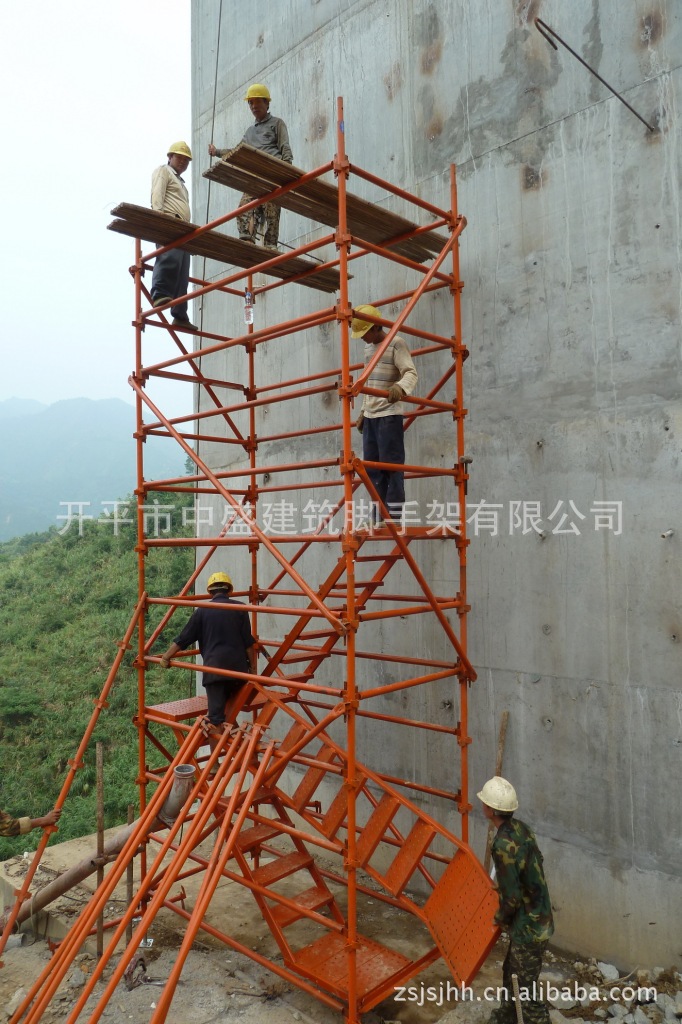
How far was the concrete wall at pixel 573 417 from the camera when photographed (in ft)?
17.9

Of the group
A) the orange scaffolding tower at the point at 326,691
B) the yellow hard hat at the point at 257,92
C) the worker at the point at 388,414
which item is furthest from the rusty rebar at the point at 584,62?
the yellow hard hat at the point at 257,92

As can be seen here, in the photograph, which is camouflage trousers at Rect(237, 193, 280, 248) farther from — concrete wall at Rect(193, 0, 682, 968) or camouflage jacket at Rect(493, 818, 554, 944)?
camouflage jacket at Rect(493, 818, 554, 944)

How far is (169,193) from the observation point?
6.72 metres

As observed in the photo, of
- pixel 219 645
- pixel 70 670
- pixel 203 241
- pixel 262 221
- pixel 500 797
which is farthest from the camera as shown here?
pixel 70 670

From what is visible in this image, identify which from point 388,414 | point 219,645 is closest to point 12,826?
point 219,645

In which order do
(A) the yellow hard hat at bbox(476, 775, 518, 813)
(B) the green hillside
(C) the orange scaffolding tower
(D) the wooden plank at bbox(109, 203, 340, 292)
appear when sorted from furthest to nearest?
(B) the green hillside
(D) the wooden plank at bbox(109, 203, 340, 292)
(C) the orange scaffolding tower
(A) the yellow hard hat at bbox(476, 775, 518, 813)

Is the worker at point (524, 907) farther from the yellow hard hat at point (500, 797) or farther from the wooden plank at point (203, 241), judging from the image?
the wooden plank at point (203, 241)

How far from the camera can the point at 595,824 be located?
18.8ft

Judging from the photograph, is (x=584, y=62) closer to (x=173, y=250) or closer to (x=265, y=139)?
(x=265, y=139)

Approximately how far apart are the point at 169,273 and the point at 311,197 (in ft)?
6.45

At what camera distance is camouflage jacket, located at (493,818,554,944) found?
4527 mm

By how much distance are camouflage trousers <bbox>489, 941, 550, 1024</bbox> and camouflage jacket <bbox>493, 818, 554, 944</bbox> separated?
79mm

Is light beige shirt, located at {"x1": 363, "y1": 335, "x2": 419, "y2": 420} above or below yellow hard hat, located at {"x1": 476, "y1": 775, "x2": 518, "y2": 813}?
above

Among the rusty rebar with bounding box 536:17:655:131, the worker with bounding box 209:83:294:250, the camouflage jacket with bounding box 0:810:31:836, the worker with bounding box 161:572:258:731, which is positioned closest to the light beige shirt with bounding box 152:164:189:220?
the worker with bounding box 209:83:294:250
